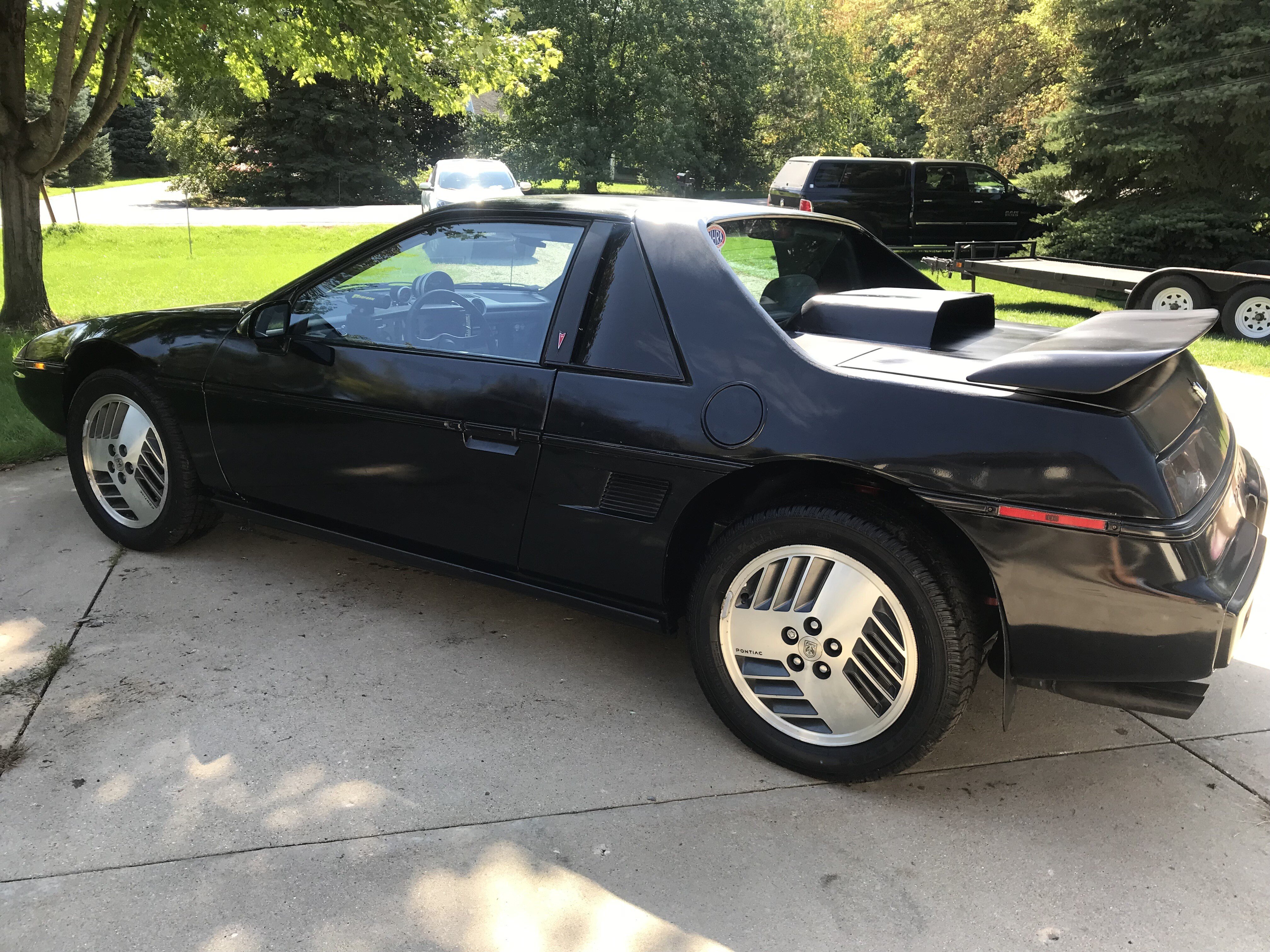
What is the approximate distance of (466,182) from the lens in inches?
789

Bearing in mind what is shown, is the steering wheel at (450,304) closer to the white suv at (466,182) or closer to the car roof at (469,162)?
the white suv at (466,182)

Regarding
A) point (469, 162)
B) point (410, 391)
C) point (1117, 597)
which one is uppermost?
point (469, 162)

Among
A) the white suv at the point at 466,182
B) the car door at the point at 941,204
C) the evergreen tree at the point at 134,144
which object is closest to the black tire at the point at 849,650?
the car door at the point at 941,204

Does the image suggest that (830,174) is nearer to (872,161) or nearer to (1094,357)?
(872,161)

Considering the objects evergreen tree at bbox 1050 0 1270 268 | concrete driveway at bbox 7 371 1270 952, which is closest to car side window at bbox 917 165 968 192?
evergreen tree at bbox 1050 0 1270 268

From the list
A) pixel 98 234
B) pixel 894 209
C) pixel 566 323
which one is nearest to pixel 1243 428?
pixel 566 323

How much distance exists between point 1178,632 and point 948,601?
0.52 m

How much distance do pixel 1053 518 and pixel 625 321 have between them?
1.33 meters

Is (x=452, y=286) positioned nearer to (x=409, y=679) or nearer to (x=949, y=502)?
(x=409, y=679)

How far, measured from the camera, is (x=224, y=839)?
2.54 m

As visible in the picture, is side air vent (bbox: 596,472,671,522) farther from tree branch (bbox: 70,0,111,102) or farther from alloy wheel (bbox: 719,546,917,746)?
tree branch (bbox: 70,0,111,102)

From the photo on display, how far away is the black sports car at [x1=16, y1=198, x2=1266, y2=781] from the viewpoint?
239cm

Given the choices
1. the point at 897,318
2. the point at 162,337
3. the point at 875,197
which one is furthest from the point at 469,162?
the point at 897,318

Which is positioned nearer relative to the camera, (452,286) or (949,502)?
(949,502)
